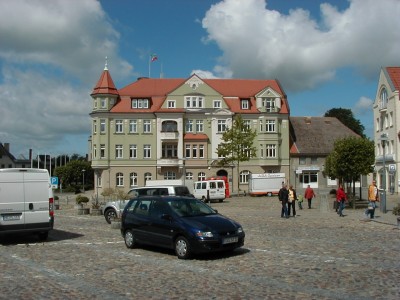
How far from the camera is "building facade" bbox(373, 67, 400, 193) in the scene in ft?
166

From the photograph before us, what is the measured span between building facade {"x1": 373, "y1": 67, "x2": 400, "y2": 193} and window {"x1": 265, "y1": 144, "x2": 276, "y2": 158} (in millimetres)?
13193

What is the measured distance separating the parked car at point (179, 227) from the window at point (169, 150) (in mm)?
49786

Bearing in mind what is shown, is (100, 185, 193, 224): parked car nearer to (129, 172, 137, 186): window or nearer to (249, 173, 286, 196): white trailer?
(249, 173, 286, 196): white trailer

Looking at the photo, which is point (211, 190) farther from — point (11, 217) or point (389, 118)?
point (11, 217)

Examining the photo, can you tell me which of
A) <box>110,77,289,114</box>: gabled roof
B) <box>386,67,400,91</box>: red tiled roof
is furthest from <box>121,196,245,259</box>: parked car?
<box>110,77,289,114</box>: gabled roof

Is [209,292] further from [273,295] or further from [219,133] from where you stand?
[219,133]

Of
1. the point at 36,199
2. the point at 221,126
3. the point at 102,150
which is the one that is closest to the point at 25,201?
the point at 36,199

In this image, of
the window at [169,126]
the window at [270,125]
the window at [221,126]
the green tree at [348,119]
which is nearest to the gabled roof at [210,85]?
the window at [169,126]

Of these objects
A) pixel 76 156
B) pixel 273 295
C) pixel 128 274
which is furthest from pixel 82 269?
pixel 76 156

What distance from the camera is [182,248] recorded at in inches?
487

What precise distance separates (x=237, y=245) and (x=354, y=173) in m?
22.5

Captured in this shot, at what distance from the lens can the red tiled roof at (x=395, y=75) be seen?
51.3 metres

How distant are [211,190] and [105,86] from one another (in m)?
27.1

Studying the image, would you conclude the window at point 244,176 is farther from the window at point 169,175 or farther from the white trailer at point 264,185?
the white trailer at point 264,185
